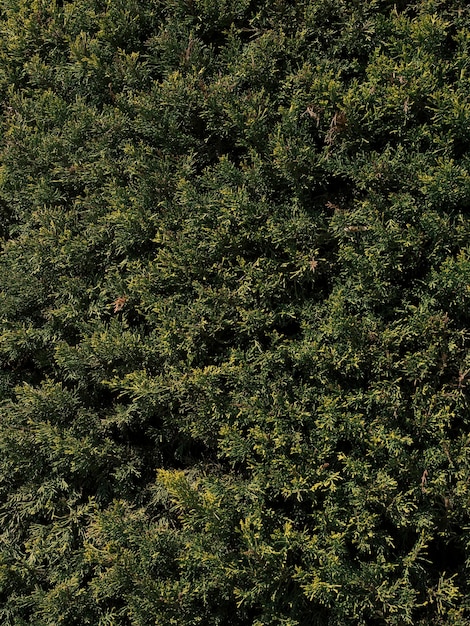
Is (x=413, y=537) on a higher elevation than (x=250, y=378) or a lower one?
lower

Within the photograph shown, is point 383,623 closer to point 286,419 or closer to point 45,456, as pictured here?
point 286,419

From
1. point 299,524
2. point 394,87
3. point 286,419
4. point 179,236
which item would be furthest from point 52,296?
point 394,87

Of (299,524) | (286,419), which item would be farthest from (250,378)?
(299,524)

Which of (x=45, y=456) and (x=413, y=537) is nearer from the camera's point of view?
(x=413, y=537)

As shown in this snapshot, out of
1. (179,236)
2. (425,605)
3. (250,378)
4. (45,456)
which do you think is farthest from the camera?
(45,456)

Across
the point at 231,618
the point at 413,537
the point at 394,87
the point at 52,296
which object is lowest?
the point at 231,618

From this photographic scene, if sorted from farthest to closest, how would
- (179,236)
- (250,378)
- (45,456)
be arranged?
(45,456)
(179,236)
(250,378)
